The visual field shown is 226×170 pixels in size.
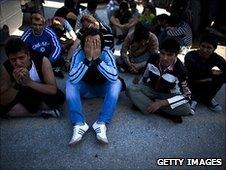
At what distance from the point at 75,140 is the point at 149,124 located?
3.42ft

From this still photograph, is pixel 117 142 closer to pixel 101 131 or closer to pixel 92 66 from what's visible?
pixel 101 131

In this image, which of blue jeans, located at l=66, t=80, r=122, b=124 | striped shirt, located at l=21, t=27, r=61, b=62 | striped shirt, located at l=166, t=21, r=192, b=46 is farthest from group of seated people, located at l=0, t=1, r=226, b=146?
striped shirt, located at l=166, t=21, r=192, b=46

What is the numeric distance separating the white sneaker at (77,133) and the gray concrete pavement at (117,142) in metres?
0.09

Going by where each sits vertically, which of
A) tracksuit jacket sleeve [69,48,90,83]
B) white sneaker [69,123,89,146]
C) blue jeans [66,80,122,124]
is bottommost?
white sneaker [69,123,89,146]

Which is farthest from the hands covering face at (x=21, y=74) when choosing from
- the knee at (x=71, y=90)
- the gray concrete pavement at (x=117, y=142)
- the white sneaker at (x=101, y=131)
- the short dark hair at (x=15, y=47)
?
the white sneaker at (x=101, y=131)

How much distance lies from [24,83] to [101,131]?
3.44 feet

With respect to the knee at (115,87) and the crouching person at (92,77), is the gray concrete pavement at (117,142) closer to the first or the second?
the crouching person at (92,77)

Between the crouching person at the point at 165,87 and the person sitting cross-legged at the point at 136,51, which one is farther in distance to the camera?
the person sitting cross-legged at the point at 136,51

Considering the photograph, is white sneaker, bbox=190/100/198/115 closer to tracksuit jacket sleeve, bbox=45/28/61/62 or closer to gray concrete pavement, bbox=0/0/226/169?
gray concrete pavement, bbox=0/0/226/169

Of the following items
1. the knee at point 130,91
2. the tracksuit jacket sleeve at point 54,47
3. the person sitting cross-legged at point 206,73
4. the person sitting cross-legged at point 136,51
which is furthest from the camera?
the person sitting cross-legged at point 136,51

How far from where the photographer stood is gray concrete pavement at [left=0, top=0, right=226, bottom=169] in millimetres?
3160

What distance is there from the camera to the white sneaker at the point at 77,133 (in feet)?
10.9

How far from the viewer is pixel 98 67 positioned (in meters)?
3.63

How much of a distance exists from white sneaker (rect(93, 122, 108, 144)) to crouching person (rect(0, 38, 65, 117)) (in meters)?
0.68
